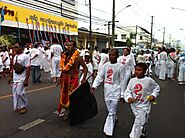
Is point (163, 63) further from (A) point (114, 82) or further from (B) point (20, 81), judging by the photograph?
(A) point (114, 82)

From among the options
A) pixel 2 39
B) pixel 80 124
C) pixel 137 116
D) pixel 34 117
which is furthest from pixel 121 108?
pixel 2 39

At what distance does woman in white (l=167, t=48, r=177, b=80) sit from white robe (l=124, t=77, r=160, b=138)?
10.8 metres

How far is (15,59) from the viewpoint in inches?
260

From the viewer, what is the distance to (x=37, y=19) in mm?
22891

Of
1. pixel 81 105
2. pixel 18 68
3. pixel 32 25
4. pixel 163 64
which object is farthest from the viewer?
pixel 32 25

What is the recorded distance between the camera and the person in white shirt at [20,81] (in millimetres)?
6492

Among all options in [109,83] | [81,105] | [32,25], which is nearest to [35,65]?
[81,105]

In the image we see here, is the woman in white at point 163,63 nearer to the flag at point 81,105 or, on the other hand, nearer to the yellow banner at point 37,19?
the flag at point 81,105

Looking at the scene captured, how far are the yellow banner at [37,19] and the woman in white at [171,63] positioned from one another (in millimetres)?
11678

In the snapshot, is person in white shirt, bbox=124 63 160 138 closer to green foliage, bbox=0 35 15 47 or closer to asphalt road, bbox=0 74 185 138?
asphalt road, bbox=0 74 185 138

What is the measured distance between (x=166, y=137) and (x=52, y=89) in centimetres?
604

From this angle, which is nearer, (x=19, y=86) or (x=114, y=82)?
(x=114, y=82)

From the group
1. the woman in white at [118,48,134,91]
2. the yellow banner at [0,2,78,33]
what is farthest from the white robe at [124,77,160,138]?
the yellow banner at [0,2,78,33]

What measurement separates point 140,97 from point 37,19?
65.7 feet
